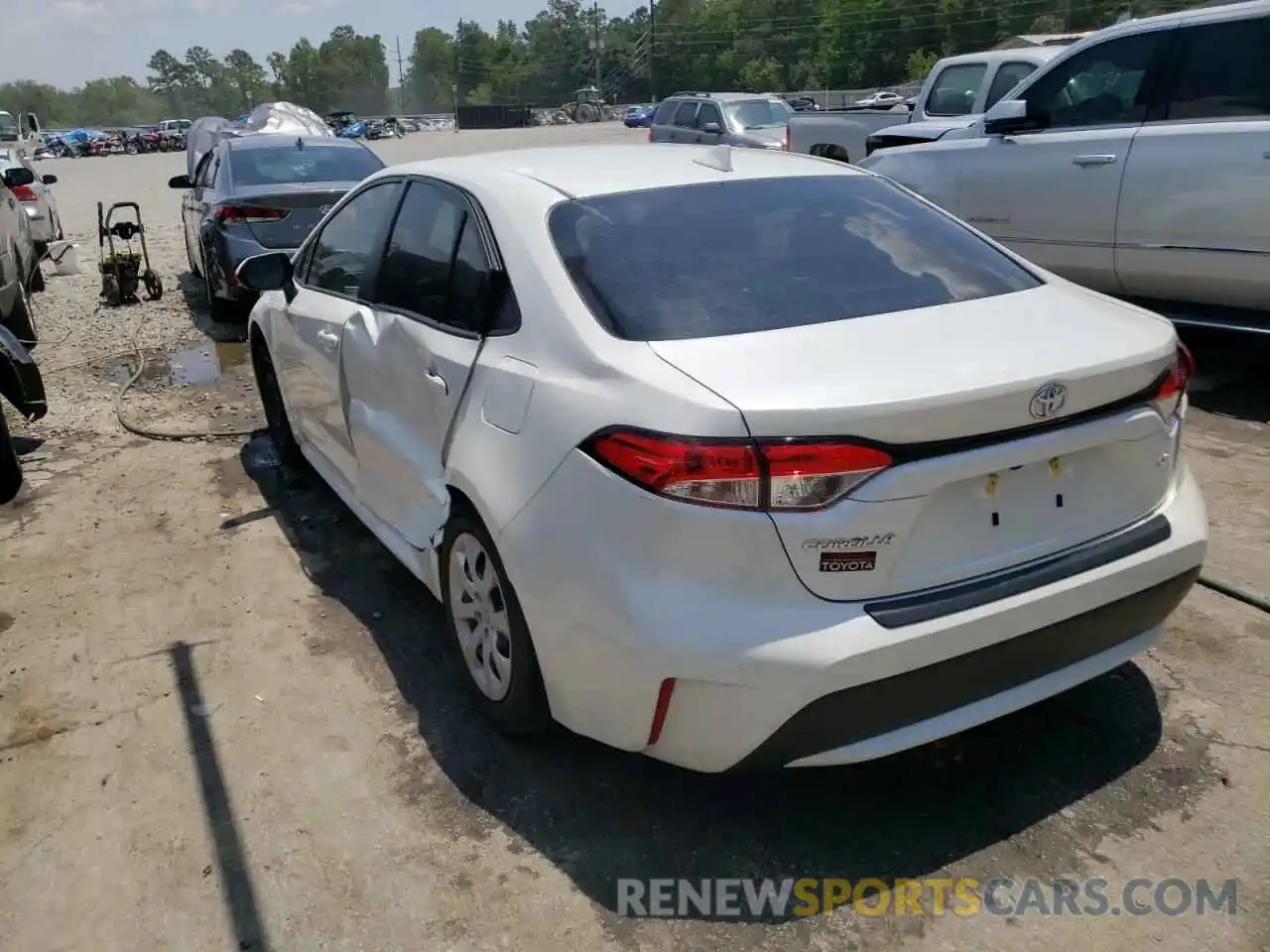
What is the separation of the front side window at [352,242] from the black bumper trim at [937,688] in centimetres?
254

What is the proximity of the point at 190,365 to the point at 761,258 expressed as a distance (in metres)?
6.60

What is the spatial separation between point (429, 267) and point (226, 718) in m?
1.63

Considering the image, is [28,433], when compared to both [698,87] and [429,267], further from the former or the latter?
[698,87]

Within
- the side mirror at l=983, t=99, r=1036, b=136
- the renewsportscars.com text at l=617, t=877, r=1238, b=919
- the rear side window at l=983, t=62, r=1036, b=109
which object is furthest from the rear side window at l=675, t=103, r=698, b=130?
the renewsportscars.com text at l=617, t=877, r=1238, b=919

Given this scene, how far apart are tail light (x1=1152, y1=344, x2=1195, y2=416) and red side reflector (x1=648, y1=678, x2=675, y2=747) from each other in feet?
4.73

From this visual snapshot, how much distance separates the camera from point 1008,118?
22.0 ft

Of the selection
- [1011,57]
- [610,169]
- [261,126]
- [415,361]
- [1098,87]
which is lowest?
[415,361]

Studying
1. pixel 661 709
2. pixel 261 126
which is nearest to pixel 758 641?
pixel 661 709

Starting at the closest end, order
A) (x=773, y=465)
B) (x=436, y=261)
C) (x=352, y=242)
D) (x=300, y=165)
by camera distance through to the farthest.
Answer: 1. (x=773, y=465)
2. (x=436, y=261)
3. (x=352, y=242)
4. (x=300, y=165)

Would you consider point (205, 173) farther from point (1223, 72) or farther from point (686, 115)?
point (686, 115)

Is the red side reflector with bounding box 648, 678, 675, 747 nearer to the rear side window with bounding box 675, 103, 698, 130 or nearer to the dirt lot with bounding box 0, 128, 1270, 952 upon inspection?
the dirt lot with bounding box 0, 128, 1270, 952

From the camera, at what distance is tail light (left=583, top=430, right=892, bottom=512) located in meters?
2.27

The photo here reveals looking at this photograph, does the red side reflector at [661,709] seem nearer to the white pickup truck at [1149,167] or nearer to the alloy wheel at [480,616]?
the alloy wheel at [480,616]

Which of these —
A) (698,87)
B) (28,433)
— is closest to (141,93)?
(698,87)
